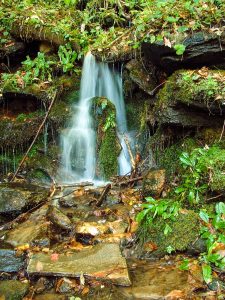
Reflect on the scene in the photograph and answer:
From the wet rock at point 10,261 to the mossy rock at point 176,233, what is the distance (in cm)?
170

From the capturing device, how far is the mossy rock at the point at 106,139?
7.55m

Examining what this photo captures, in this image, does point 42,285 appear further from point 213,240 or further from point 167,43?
point 167,43

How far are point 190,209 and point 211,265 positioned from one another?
3.60ft

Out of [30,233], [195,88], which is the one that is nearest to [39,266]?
[30,233]

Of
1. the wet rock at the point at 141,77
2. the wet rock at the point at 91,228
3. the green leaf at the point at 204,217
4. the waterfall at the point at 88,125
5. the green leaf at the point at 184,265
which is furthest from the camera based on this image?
the waterfall at the point at 88,125

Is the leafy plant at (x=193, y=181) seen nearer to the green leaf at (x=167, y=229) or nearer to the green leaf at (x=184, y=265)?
the green leaf at (x=167, y=229)

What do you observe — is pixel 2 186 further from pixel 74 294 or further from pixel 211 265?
pixel 211 265

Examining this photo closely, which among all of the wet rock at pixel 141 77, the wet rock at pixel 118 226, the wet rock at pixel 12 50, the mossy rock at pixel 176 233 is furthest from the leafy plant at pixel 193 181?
the wet rock at pixel 12 50

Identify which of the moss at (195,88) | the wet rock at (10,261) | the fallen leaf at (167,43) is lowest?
the wet rock at (10,261)

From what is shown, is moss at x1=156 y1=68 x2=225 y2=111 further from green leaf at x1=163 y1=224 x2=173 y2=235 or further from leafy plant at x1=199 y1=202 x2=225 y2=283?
green leaf at x1=163 y1=224 x2=173 y2=235

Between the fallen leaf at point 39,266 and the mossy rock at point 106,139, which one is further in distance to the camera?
the mossy rock at point 106,139

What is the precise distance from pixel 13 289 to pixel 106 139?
14.2 ft

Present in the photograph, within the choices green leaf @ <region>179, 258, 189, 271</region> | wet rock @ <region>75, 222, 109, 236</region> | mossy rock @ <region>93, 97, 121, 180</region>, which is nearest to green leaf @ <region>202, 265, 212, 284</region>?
green leaf @ <region>179, 258, 189, 271</region>

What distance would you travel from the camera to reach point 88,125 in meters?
8.15
